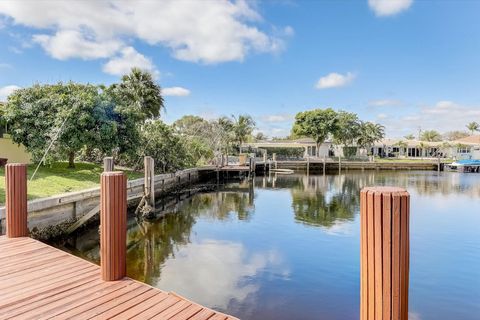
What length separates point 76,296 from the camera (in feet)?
12.8

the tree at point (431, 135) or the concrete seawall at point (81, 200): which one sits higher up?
the tree at point (431, 135)

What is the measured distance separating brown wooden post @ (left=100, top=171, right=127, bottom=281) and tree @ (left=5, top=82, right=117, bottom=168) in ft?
40.8

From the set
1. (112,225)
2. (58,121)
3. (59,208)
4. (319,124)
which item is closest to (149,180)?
(59,208)

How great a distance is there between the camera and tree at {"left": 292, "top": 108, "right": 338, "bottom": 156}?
5038 centimetres

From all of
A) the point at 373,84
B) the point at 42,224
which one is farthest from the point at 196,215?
the point at 373,84

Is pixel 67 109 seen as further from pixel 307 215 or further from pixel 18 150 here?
pixel 307 215

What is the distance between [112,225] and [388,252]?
3510mm

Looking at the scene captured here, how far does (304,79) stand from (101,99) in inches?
1204

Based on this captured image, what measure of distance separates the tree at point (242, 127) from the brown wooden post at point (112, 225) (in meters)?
43.9

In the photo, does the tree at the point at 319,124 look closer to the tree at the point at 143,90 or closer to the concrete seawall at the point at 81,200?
the concrete seawall at the point at 81,200

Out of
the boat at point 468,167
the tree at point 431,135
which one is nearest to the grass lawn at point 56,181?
the boat at point 468,167

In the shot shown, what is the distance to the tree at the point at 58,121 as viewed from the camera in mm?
15203

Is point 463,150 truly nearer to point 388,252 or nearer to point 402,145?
point 402,145

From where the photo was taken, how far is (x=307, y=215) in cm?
1587
